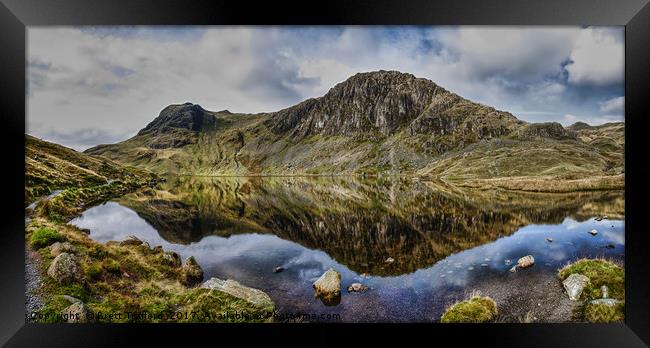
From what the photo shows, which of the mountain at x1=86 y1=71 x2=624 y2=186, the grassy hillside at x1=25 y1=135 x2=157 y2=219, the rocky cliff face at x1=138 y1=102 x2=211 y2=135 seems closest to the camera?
the grassy hillside at x1=25 y1=135 x2=157 y2=219

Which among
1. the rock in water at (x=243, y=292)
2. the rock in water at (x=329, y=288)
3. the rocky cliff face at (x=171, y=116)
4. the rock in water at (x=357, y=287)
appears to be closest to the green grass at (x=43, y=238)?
the rock in water at (x=243, y=292)

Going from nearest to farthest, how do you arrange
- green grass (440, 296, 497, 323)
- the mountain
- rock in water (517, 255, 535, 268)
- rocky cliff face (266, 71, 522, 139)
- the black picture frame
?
the black picture frame
green grass (440, 296, 497, 323)
rock in water (517, 255, 535, 268)
the mountain
rocky cliff face (266, 71, 522, 139)

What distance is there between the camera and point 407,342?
5879 mm

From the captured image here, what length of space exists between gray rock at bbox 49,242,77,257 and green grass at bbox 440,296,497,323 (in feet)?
30.5

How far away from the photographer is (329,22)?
19.0 ft

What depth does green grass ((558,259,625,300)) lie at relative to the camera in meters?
6.59

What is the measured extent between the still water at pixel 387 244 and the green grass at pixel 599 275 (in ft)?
2.07

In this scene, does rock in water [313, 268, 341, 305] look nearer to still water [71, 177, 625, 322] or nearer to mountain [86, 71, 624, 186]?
still water [71, 177, 625, 322]

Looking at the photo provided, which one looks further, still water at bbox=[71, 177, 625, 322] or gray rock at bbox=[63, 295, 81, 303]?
still water at bbox=[71, 177, 625, 322]

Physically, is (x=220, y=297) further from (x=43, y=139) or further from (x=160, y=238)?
(x=43, y=139)

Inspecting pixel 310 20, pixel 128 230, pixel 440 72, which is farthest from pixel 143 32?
pixel 440 72

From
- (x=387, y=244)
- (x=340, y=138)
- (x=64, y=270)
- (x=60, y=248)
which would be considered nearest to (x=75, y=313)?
(x=64, y=270)

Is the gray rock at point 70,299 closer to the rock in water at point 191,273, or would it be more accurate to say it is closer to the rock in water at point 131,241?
the rock in water at point 191,273

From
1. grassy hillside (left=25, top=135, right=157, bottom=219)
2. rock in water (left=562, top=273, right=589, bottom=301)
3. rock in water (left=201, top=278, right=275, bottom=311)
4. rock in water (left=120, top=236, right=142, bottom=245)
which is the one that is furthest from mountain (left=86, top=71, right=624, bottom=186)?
grassy hillside (left=25, top=135, right=157, bottom=219)
